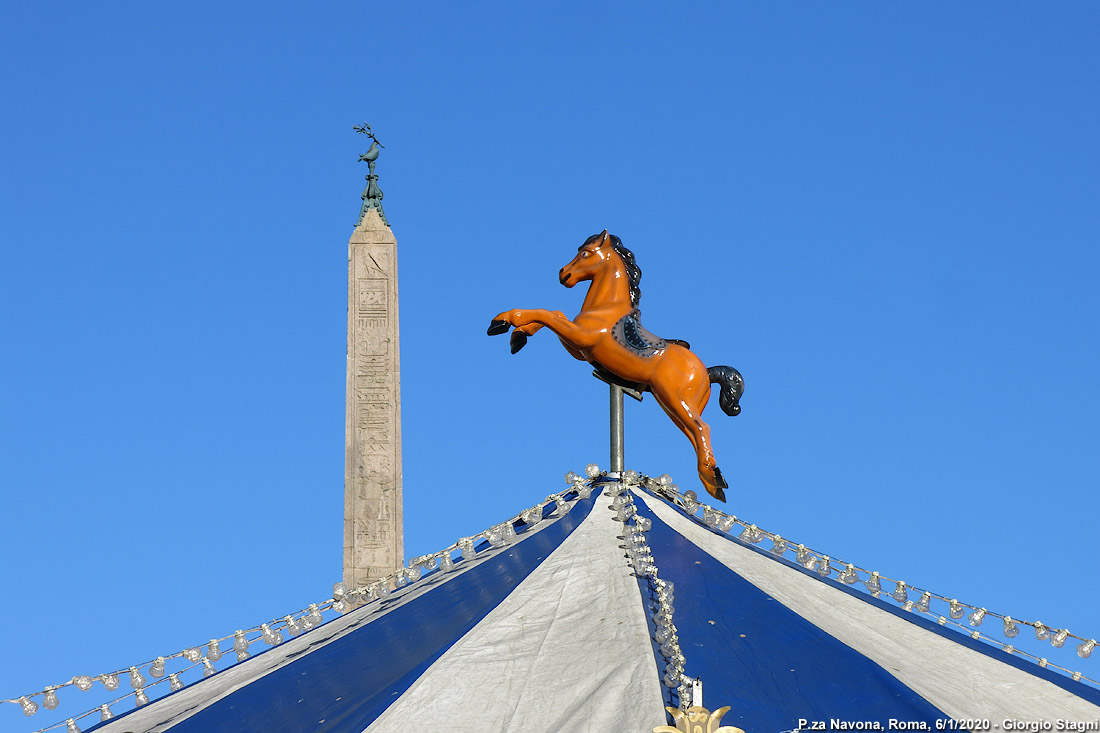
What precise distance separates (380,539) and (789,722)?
8836 millimetres

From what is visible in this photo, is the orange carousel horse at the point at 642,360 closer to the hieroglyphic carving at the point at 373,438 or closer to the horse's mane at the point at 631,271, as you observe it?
the horse's mane at the point at 631,271

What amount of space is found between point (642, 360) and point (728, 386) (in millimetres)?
540

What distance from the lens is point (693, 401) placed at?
8.20 meters

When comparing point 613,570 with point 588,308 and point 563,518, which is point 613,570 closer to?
point 563,518

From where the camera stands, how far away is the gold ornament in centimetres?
566

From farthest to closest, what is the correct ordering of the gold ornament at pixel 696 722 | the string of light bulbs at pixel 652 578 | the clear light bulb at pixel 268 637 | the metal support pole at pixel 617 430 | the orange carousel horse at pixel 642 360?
the metal support pole at pixel 617 430, the orange carousel horse at pixel 642 360, the clear light bulb at pixel 268 637, the string of light bulbs at pixel 652 578, the gold ornament at pixel 696 722

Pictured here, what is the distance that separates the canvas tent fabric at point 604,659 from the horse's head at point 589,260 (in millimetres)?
1468

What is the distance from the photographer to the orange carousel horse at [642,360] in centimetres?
820

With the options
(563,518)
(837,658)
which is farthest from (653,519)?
(837,658)

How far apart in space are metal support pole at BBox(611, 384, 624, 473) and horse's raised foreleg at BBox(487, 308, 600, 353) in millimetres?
386

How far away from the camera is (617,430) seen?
27.8 ft

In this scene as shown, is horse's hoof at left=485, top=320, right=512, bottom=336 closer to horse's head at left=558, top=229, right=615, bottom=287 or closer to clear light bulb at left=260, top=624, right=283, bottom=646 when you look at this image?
horse's head at left=558, top=229, right=615, bottom=287

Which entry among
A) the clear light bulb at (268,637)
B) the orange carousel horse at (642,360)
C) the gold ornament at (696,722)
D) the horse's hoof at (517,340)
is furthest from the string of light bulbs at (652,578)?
the clear light bulb at (268,637)

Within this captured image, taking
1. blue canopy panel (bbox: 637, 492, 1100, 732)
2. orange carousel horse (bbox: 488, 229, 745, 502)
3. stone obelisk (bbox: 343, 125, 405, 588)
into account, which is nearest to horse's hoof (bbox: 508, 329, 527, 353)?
orange carousel horse (bbox: 488, 229, 745, 502)
